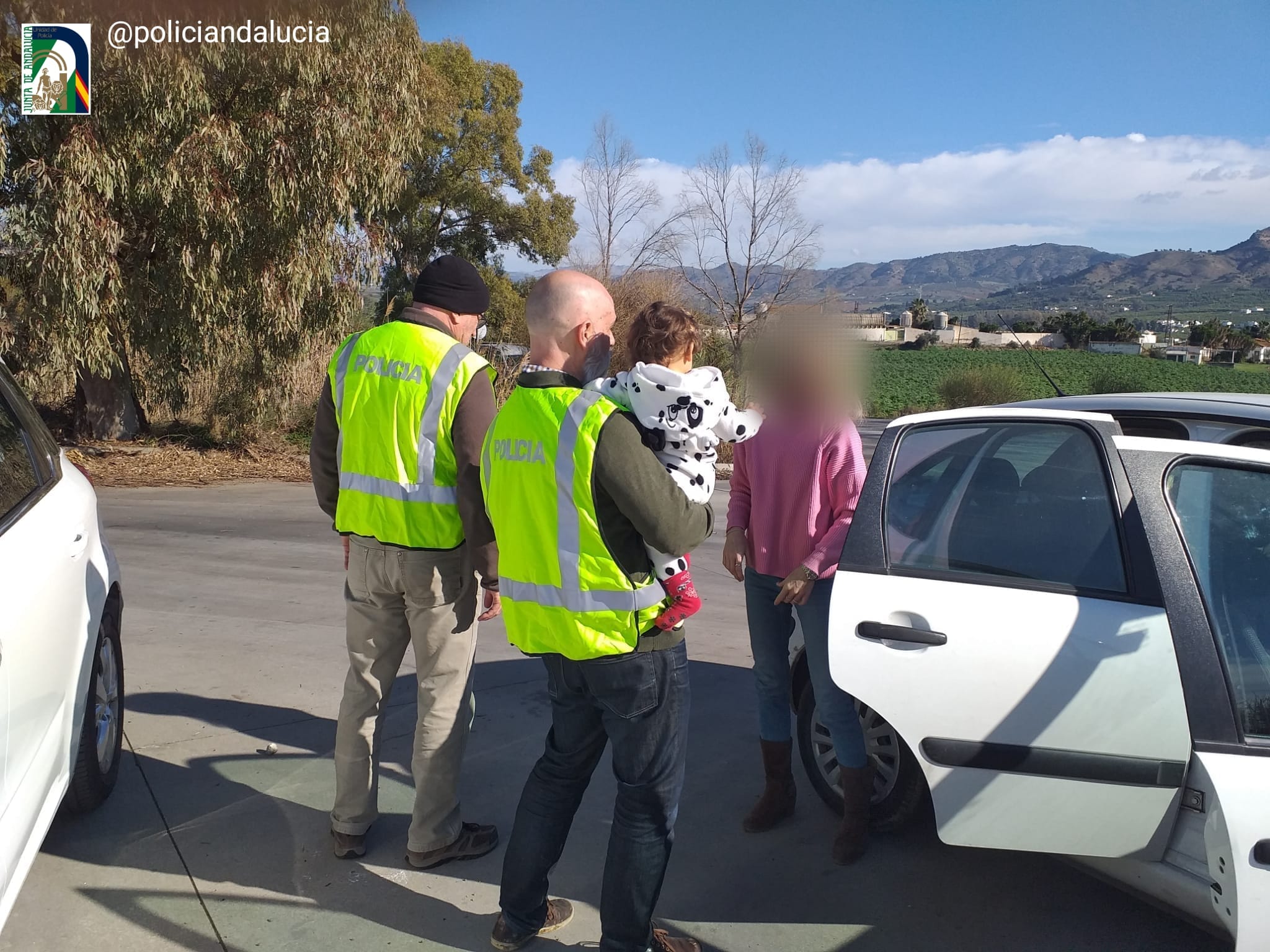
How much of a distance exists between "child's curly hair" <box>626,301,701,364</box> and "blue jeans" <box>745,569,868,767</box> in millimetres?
928

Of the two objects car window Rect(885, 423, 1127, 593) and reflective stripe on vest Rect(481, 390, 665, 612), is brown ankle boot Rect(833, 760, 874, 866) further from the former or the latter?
reflective stripe on vest Rect(481, 390, 665, 612)

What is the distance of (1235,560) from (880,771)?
139 cm

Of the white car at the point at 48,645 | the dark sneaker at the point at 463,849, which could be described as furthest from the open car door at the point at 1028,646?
the white car at the point at 48,645

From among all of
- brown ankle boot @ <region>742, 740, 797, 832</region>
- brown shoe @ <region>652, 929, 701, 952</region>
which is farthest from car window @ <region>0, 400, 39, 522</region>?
brown ankle boot @ <region>742, 740, 797, 832</region>

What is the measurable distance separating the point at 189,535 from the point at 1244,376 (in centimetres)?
4845

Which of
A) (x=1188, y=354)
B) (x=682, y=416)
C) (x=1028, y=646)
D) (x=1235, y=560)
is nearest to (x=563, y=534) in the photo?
(x=682, y=416)

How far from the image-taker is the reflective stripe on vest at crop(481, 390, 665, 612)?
2303 mm

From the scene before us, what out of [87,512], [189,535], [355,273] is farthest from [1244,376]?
[87,512]

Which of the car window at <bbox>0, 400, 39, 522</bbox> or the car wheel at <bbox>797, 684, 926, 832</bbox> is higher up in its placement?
the car window at <bbox>0, 400, 39, 522</bbox>

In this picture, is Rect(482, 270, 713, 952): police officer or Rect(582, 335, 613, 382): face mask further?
Rect(582, 335, 613, 382): face mask

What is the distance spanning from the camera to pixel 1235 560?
255 centimetres

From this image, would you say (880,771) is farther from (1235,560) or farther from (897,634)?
(1235,560)

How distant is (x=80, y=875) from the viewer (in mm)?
2994

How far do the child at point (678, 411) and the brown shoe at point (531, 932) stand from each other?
1.05 m
